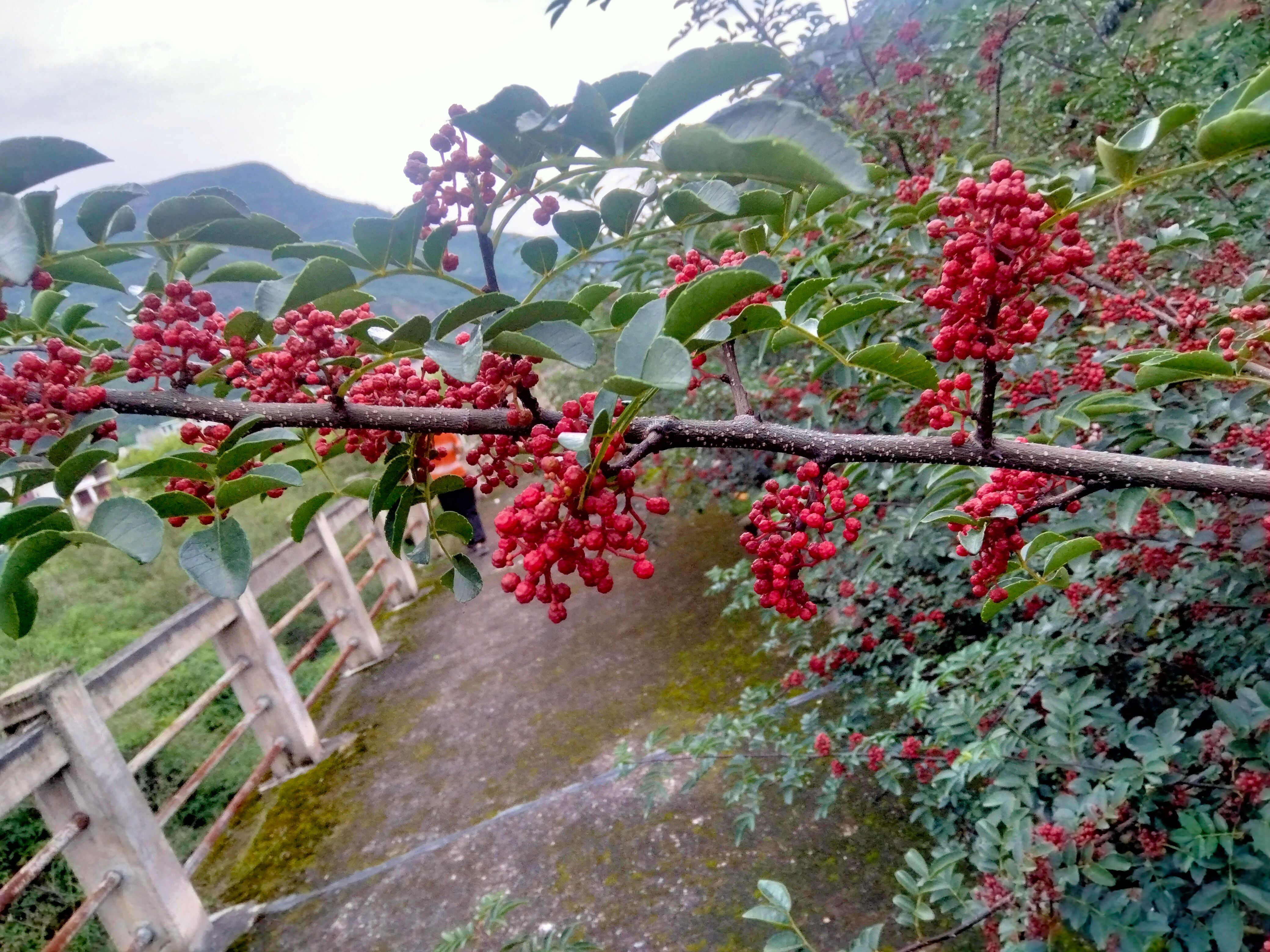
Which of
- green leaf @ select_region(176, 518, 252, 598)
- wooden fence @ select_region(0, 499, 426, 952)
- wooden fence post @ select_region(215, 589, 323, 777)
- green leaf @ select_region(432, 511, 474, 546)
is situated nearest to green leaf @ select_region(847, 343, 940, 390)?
green leaf @ select_region(432, 511, 474, 546)

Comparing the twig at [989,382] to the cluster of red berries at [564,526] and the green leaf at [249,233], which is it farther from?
the green leaf at [249,233]

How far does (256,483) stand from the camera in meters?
0.63

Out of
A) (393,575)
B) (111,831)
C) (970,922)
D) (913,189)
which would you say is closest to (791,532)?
(970,922)

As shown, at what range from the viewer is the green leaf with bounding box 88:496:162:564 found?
21.9 inches

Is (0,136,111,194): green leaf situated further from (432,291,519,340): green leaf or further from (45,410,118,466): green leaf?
(432,291,519,340): green leaf

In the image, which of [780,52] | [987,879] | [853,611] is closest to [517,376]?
[780,52]

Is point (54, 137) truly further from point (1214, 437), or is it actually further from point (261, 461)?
point (1214, 437)

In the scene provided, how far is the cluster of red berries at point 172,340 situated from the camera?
2.32 ft

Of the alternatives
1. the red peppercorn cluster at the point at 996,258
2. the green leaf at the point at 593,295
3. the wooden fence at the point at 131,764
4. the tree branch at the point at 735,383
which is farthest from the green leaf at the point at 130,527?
the wooden fence at the point at 131,764

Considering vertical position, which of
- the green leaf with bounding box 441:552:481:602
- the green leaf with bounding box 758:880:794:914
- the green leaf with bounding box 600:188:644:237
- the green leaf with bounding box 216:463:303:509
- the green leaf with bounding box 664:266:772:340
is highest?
the green leaf with bounding box 600:188:644:237

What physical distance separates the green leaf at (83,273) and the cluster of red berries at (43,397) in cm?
7

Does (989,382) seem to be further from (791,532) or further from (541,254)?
(541,254)

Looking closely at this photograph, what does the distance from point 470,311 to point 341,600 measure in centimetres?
358

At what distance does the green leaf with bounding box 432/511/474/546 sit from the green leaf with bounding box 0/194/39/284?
15.4 inches
